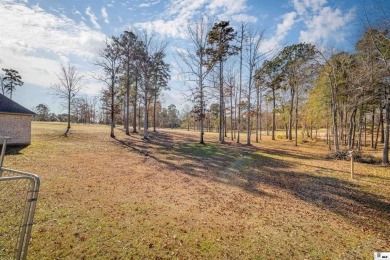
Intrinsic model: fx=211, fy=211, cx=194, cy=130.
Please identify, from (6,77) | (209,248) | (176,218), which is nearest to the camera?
(209,248)

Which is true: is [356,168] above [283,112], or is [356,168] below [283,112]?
below

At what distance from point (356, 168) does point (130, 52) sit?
1035 inches

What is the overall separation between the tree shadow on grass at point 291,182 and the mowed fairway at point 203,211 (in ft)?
0.17

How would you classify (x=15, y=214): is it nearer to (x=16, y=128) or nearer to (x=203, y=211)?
(x=203, y=211)

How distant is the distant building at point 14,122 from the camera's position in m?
17.2

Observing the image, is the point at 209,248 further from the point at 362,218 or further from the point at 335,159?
the point at 335,159

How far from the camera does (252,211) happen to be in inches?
299

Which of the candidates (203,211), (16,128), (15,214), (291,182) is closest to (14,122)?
(16,128)

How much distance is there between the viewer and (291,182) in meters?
11.3

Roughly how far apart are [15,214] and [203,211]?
572 centimetres

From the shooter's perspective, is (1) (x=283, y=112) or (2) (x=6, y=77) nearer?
(1) (x=283, y=112)

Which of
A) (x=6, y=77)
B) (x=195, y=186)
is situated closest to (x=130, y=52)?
(x=195, y=186)

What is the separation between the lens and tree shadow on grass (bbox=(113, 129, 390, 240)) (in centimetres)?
764

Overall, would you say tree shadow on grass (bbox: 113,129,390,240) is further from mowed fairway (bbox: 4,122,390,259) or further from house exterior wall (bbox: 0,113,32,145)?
house exterior wall (bbox: 0,113,32,145)
